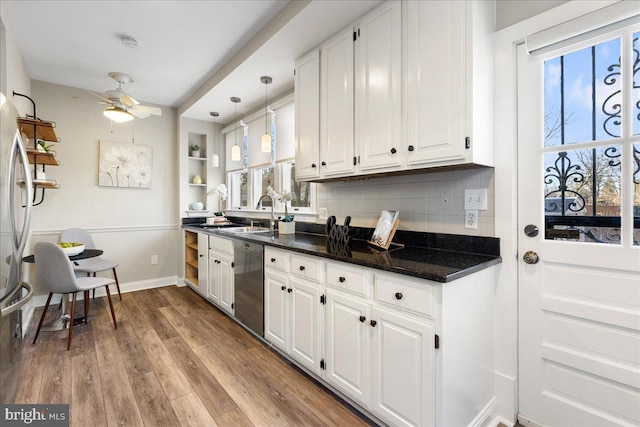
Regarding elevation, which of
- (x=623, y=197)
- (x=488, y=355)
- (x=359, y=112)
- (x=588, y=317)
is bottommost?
(x=488, y=355)

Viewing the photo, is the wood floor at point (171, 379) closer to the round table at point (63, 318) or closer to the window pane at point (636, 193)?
the round table at point (63, 318)

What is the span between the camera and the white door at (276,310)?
2.21 meters

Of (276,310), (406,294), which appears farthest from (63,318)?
(406,294)

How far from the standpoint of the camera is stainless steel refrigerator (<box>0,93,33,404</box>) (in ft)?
4.43

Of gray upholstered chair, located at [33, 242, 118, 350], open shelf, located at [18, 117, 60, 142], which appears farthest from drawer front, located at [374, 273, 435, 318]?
open shelf, located at [18, 117, 60, 142]

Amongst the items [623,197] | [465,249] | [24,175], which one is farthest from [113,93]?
[623,197]

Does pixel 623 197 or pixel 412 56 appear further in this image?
pixel 412 56

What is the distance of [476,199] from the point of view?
70.6 inches

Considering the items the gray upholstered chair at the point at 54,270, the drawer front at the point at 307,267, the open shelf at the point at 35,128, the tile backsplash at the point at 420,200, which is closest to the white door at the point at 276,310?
the drawer front at the point at 307,267

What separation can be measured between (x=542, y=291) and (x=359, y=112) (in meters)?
1.47

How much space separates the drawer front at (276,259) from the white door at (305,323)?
130 mm

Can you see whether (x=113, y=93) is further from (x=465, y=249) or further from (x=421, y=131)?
(x=465, y=249)

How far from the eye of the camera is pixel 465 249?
1.83 metres

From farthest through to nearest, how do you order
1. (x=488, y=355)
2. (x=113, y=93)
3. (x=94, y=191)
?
(x=94, y=191) → (x=113, y=93) → (x=488, y=355)
